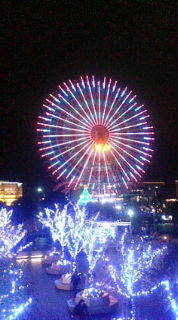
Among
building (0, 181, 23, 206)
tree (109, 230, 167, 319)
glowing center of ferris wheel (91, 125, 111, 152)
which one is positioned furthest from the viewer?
building (0, 181, 23, 206)

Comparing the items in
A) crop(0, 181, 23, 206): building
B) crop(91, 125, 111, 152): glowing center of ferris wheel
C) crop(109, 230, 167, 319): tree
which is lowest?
crop(109, 230, 167, 319): tree

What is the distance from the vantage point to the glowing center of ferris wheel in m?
38.5

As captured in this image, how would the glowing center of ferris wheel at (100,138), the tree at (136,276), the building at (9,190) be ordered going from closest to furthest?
the tree at (136,276)
the glowing center of ferris wheel at (100,138)
the building at (9,190)

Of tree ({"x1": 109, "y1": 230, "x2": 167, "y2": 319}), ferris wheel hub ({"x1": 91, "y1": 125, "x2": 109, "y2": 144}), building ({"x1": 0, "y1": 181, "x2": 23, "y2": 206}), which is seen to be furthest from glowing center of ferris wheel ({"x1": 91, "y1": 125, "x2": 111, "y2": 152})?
building ({"x1": 0, "y1": 181, "x2": 23, "y2": 206})

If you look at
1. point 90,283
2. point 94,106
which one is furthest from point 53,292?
point 94,106

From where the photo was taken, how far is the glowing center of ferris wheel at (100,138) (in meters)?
38.5

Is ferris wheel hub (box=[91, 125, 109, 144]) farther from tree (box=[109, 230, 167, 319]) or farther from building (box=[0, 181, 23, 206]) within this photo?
building (box=[0, 181, 23, 206])

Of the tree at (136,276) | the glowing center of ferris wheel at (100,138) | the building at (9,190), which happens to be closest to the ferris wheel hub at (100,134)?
the glowing center of ferris wheel at (100,138)

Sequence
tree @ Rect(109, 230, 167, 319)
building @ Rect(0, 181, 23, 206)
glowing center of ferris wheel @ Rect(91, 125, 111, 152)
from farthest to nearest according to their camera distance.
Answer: building @ Rect(0, 181, 23, 206) < glowing center of ferris wheel @ Rect(91, 125, 111, 152) < tree @ Rect(109, 230, 167, 319)

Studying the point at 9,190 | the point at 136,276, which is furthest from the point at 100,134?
the point at 9,190

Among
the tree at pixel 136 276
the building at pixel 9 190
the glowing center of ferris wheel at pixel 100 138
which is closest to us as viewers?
the tree at pixel 136 276

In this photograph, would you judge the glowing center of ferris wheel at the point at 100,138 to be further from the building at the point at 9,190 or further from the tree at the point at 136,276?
the building at the point at 9,190

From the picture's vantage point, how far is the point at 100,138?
38469 mm

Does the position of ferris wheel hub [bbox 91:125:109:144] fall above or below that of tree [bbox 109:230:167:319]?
above
